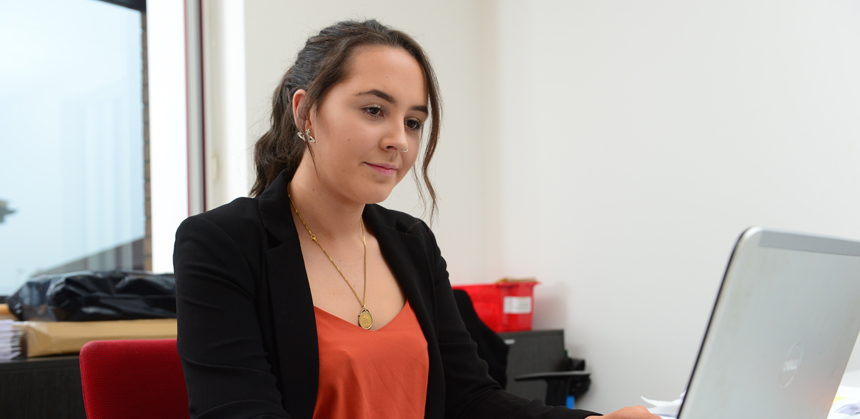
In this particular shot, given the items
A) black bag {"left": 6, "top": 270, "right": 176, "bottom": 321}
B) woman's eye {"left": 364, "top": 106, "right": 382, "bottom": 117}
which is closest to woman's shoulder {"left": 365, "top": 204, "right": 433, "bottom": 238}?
woman's eye {"left": 364, "top": 106, "right": 382, "bottom": 117}

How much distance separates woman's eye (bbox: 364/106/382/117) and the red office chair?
488 mm

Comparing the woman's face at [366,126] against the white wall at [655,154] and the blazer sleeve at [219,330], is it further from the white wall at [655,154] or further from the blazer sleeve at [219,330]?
the white wall at [655,154]

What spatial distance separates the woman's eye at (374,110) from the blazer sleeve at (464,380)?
1.16 ft

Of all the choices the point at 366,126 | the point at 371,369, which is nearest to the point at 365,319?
the point at 371,369

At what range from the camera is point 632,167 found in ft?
7.98

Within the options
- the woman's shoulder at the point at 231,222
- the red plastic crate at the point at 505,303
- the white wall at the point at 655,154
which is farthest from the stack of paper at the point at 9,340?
the white wall at the point at 655,154

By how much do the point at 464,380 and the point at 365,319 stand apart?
0.23 m

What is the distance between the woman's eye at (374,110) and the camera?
109 centimetres

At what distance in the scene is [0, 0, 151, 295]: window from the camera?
2369mm

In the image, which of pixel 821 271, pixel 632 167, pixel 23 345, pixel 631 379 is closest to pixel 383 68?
pixel 821 271

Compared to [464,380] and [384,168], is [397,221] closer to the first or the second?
[384,168]

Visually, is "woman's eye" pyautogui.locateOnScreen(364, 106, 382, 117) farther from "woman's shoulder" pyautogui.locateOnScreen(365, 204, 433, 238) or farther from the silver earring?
"woman's shoulder" pyautogui.locateOnScreen(365, 204, 433, 238)

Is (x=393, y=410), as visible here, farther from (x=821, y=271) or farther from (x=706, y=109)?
(x=706, y=109)

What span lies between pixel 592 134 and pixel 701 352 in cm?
216
